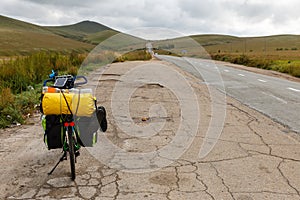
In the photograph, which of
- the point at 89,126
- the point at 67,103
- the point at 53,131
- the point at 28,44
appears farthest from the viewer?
the point at 28,44

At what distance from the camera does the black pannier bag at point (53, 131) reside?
12.8ft

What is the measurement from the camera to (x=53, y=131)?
3943mm

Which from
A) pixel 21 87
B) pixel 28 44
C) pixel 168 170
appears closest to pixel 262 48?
pixel 28 44

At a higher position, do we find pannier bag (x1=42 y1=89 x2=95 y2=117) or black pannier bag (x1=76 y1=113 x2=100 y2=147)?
pannier bag (x1=42 y1=89 x2=95 y2=117)

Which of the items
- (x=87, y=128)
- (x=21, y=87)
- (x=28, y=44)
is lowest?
(x=87, y=128)

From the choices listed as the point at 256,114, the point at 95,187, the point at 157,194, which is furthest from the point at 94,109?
the point at 256,114

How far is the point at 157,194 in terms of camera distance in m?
3.49

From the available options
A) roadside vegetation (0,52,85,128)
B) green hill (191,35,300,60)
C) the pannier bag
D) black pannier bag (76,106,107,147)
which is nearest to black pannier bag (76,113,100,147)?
black pannier bag (76,106,107,147)

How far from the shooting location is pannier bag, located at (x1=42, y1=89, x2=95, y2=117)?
369cm

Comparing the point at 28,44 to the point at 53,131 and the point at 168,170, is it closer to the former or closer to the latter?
the point at 53,131

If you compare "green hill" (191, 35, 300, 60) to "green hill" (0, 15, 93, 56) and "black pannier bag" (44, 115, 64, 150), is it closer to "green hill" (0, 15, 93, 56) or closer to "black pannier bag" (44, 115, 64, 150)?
"green hill" (0, 15, 93, 56)

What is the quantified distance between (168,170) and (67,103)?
1679 millimetres

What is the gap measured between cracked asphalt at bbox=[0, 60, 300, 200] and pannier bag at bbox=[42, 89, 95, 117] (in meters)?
0.89

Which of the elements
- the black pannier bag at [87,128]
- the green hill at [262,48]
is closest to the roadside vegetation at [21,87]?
the black pannier bag at [87,128]
